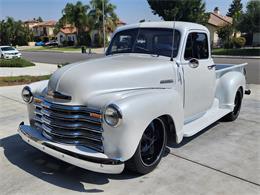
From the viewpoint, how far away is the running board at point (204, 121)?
479cm

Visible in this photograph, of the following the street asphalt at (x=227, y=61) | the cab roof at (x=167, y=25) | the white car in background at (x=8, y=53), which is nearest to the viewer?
the cab roof at (x=167, y=25)

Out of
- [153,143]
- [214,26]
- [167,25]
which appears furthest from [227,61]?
[214,26]

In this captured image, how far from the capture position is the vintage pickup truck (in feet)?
11.6

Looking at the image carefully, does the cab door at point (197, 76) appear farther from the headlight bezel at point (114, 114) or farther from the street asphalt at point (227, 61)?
the street asphalt at point (227, 61)

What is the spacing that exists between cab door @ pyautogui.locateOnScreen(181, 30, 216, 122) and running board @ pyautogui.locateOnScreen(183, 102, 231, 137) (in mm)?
95

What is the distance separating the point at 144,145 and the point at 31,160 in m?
1.73

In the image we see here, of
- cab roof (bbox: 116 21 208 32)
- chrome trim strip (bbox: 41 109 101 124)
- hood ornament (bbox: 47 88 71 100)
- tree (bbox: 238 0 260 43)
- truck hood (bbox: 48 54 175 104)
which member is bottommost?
chrome trim strip (bbox: 41 109 101 124)

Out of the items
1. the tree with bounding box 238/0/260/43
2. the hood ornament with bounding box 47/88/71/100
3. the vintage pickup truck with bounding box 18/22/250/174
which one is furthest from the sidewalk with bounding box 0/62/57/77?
the tree with bounding box 238/0/260/43

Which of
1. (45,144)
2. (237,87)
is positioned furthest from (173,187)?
(237,87)

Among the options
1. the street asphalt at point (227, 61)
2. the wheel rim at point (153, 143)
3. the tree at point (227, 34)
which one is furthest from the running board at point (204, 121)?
the tree at point (227, 34)

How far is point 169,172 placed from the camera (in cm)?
414

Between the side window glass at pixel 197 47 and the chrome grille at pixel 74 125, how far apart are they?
210cm

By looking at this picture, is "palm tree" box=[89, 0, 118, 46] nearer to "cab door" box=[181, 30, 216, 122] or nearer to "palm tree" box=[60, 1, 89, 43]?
"palm tree" box=[60, 1, 89, 43]

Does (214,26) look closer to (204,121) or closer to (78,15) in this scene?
(78,15)
